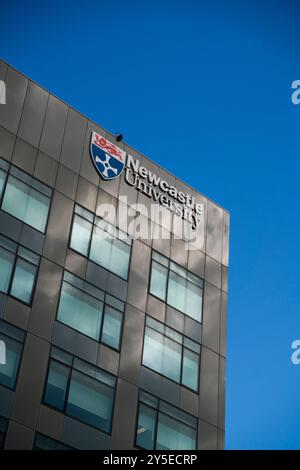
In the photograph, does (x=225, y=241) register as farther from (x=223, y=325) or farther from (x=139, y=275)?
(x=139, y=275)

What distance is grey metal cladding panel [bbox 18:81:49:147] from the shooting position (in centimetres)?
4562

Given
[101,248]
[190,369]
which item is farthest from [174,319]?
[101,248]

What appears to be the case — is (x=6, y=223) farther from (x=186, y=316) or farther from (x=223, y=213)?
(x=223, y=213)

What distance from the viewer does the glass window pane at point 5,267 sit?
134 feet

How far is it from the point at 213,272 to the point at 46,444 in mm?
17186

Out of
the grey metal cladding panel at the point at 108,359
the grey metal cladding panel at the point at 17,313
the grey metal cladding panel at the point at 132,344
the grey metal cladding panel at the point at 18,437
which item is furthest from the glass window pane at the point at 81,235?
the grey metal cladding panel at the point at 18,437

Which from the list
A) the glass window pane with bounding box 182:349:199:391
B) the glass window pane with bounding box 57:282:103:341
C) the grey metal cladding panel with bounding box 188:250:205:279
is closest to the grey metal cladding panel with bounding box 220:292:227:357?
the grey metal cladding panel with bounding box 188:250:205:279

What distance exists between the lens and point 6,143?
4434cm

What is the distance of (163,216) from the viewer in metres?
50.5

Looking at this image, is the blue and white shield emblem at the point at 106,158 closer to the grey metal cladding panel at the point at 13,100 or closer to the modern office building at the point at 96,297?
the modern office building at the point at 96,297

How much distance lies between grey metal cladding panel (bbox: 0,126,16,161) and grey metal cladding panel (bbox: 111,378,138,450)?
12545mm

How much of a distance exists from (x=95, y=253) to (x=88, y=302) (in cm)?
299

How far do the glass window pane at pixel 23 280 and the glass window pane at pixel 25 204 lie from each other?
2432mm
